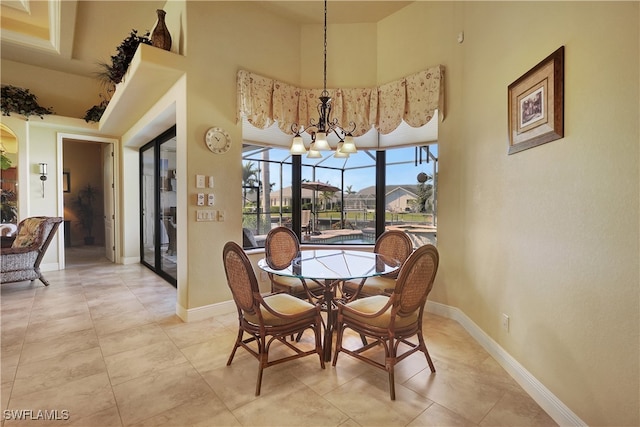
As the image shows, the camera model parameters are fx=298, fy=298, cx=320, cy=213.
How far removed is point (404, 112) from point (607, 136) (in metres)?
2.18

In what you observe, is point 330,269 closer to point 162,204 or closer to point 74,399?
point 74,399

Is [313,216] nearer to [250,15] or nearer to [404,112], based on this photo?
[404,112]

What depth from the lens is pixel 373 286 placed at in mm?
2885

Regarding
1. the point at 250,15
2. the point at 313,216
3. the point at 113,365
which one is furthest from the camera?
the point at 313,216

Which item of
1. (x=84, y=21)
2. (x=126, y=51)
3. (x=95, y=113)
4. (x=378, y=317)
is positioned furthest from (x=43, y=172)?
(x=378, y=317)

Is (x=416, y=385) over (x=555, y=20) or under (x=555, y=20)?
under

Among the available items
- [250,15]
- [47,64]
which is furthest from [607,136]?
[47,64]

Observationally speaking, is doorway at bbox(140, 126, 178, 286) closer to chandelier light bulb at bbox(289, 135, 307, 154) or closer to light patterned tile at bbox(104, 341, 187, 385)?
light patterned tile at bbox(104, 341, 187, 385)

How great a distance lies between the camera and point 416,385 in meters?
2.02

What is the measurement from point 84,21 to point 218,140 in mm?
2988

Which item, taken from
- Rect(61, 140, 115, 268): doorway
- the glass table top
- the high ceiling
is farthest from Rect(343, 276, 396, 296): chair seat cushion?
Rect(61, 140, 115, 268): doorway

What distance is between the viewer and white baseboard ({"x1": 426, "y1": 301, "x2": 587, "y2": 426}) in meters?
1.67

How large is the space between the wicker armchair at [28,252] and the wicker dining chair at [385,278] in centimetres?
431

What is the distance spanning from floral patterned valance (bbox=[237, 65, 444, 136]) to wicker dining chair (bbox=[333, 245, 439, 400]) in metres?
1.96
